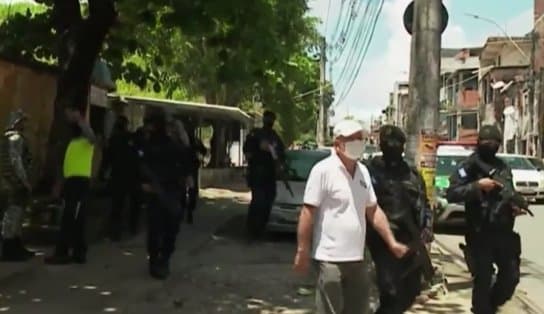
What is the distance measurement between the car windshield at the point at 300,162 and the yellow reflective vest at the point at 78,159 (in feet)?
15.4

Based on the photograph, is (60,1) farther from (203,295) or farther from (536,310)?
(536,310)

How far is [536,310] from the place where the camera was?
343 inches

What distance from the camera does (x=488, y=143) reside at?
22.8ft

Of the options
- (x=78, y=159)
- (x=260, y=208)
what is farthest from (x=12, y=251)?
(x=260, y=208)

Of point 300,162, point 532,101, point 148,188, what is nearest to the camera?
point 148,188

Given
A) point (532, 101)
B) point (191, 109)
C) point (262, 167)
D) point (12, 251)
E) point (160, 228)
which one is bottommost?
point (12, 251)

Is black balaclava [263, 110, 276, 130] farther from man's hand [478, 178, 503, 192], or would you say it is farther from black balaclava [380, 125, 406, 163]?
black balaclava [380, 125, 406, 163]

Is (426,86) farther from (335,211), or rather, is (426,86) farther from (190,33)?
(190,33)

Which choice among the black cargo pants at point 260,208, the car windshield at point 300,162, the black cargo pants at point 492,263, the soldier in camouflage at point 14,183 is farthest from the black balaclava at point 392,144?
the car windshield at point 300,162

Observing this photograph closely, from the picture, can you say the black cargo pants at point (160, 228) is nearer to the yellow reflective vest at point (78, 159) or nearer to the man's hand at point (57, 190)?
the yellow reflective vest at point (78, 159)

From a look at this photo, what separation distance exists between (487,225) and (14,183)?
5272mm

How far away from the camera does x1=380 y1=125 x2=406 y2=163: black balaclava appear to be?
6258 mm

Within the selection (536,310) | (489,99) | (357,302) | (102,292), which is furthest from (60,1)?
(489,99)

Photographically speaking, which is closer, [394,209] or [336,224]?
[336,224]
